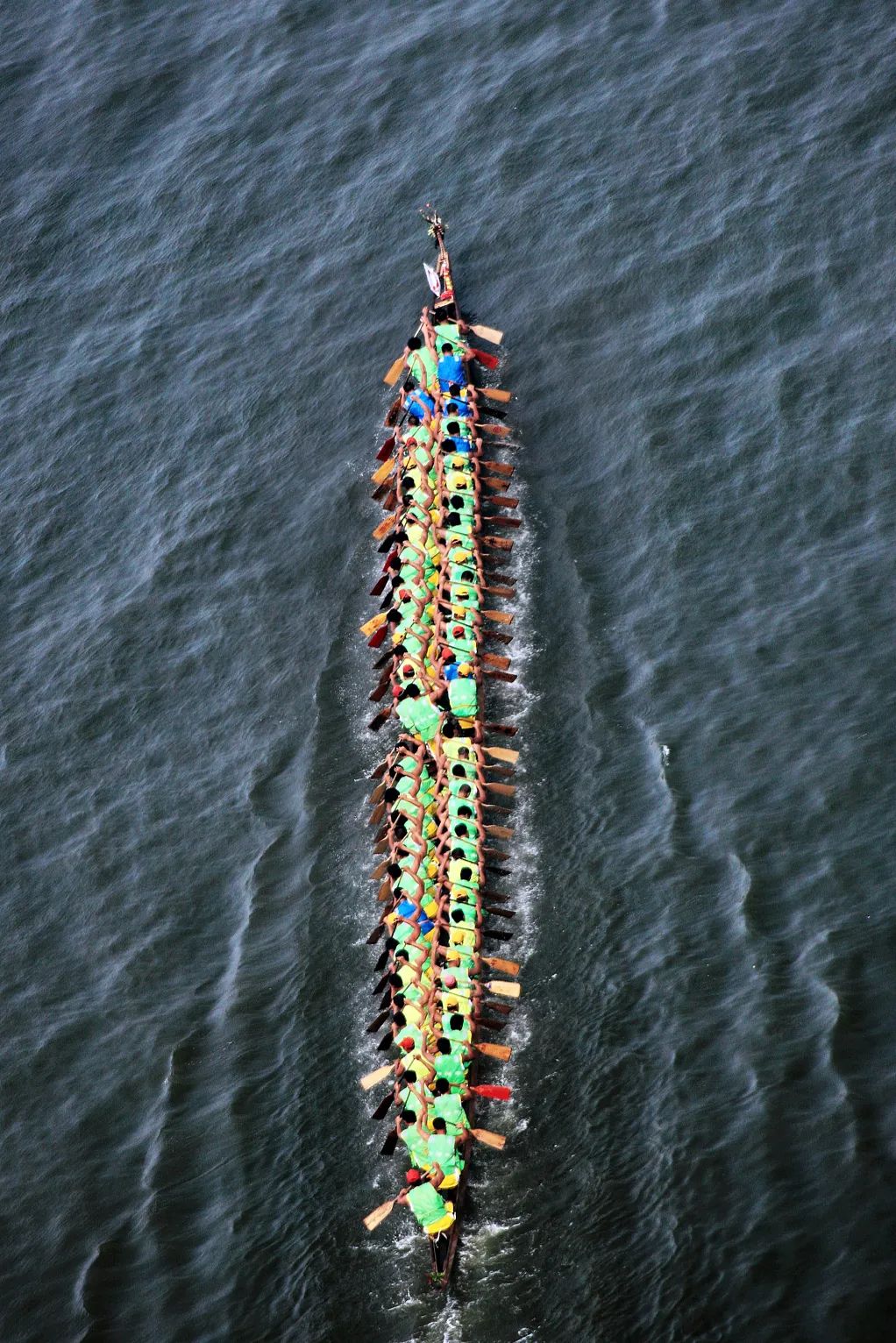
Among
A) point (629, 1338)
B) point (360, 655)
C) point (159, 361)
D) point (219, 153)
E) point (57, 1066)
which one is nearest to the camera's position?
point (629, 1338)

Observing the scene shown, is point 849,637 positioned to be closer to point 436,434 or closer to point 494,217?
point 436,434

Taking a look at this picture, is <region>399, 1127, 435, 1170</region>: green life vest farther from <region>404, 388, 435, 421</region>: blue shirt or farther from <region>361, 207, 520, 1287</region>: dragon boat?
<region>404, 388, 435, 421</region>: blue shirt

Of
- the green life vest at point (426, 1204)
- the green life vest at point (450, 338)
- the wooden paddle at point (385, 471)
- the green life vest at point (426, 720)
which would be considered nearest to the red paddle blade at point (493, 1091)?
the green life vest at point (426, 1204)

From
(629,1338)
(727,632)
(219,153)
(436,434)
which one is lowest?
(629,1338)

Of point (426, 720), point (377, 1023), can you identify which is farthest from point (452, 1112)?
point (426, 720)

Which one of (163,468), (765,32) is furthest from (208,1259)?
(765,32)

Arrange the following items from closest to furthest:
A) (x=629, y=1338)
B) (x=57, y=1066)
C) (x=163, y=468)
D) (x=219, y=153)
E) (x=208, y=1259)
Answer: (x=629, y=1338) → (x=208, y=1259) → (x=57, y=1066) → (x=163, y=468) → (x=219, y=153)

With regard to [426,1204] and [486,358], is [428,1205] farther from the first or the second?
[486,358]
